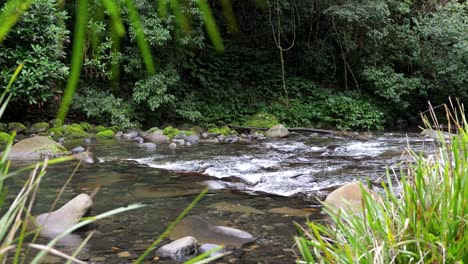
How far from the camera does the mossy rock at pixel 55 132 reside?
29.9 feet

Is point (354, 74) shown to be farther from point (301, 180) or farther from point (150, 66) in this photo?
point (150, 66)

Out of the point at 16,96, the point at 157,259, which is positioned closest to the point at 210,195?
the point at 157,259

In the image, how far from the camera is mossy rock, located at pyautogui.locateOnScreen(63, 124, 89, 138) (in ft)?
30.7

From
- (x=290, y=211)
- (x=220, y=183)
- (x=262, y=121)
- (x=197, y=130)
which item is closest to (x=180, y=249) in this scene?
(x=290, y=211)

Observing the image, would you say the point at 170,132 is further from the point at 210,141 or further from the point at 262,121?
the point at 262,121

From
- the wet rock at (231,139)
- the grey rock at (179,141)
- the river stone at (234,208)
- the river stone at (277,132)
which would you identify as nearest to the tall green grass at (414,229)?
the river stone at (234,208)

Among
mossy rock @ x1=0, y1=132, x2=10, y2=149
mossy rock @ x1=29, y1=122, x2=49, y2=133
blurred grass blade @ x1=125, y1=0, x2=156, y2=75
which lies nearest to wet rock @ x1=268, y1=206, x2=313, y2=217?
blurred grass blade @ x1=125, y1=0, x2=156, y2=75

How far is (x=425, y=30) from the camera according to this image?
1442 cm

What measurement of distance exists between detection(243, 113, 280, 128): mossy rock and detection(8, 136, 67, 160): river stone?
19.0 feet

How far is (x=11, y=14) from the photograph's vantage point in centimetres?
59

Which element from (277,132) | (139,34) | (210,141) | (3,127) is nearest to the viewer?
(139,34)

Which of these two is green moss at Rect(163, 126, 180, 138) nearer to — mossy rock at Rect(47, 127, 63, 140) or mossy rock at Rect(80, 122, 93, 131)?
mossy rock at Rect(80, 122, 93, 131)

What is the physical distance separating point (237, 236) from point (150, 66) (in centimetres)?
317

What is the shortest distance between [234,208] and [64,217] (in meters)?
1.53
